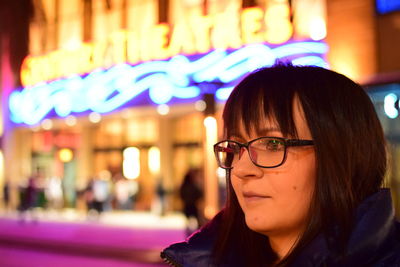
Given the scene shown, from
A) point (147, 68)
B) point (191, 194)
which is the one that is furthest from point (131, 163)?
point (191, 194)

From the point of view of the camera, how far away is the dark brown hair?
1.42 metres

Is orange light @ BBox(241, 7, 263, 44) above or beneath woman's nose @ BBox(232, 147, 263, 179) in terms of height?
above

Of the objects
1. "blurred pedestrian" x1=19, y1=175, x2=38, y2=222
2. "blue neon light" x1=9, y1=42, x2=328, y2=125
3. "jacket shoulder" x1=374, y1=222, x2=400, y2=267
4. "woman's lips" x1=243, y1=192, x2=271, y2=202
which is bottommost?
"blurred pedestrian" x1=19, y1=175, x2=38, y2=222

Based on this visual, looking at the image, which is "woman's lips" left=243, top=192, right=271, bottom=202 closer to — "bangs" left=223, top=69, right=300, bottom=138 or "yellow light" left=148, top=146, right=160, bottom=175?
"bangs" left=223, top=69, right=300, bottom=138

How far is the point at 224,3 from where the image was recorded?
15.4m

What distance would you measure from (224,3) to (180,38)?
5.48 feet

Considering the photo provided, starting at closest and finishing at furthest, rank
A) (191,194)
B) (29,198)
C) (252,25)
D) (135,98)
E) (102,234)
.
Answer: (191,194) < (252,25) < (102,234) < (135,98) < (29,198)

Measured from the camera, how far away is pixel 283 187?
1441mm

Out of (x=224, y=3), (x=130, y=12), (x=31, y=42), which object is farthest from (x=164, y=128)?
(x=31, y=42)

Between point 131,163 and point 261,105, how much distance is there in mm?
19086

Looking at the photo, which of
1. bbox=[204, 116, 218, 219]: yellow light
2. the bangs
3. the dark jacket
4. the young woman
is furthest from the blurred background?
the dark jacket

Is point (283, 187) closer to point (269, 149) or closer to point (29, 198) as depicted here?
point (269, 149)

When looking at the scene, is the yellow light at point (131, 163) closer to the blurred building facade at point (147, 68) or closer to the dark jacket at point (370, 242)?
the blurred building facade at point (147, 68)

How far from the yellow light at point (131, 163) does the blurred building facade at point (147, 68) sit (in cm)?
6
